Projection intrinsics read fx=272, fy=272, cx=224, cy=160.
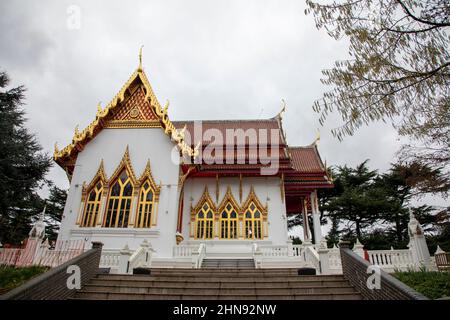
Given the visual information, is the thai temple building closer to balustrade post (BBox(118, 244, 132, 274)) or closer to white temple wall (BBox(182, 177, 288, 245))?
white temple wall (BBox(182, 177, 288, 245))

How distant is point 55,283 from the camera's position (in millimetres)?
5438

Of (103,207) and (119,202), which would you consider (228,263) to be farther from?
(103,207)

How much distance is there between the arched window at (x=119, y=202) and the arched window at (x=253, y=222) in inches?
221

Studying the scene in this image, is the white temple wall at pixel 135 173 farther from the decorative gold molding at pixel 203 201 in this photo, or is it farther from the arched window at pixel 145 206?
the decorative gold molding at pixel 203 201

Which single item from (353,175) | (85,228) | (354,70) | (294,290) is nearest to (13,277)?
(85,228)

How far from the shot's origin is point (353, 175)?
1134 inches

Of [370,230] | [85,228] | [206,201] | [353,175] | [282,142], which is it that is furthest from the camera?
[353,175]

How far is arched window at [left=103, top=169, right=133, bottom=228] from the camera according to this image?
11828 millimetres

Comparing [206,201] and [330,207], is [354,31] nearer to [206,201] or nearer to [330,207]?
[206,201]

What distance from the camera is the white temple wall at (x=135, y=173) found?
1141 cm

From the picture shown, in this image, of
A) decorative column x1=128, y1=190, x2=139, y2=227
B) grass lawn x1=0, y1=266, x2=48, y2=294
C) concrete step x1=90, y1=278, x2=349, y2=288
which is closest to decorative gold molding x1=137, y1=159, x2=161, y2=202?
decorative column x1=128, y1=190, x2=139, y2=227

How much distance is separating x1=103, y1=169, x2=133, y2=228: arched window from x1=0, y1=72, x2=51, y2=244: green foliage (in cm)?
495

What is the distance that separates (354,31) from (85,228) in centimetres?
1212

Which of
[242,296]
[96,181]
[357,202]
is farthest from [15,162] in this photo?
[357,202]
